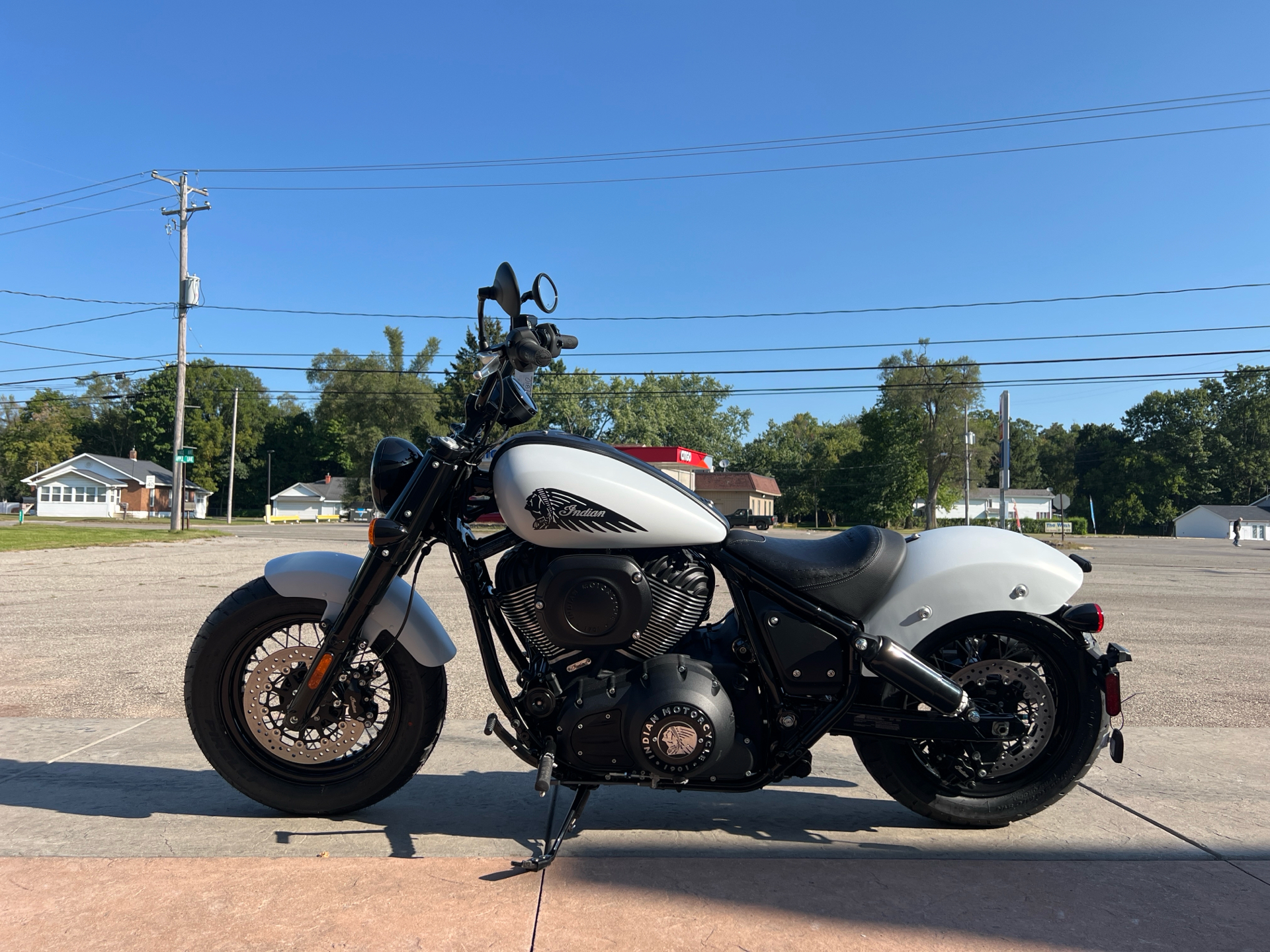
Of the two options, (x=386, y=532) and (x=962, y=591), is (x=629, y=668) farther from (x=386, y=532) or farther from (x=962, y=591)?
(x=962, y=591)

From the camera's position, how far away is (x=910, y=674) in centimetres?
271

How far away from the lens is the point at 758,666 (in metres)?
2.83

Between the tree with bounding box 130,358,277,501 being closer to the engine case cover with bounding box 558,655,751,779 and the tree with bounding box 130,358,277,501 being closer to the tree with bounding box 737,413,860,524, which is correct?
the tree with bounding box 737,413,860,524

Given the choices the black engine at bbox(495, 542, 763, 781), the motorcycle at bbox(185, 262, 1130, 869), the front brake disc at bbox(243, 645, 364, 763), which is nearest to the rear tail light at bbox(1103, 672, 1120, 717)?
the motorcycle at bbox(185, 262, 1130, 869)

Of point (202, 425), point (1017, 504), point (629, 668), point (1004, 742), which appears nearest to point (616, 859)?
point (629, 668)

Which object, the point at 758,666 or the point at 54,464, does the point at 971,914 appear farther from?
the point at 54,464

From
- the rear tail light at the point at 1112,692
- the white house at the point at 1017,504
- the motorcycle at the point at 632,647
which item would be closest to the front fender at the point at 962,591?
the motorcycle at the point at 632,647

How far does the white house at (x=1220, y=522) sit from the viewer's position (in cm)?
6606

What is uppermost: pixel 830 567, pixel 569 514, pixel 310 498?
pixel 569 514

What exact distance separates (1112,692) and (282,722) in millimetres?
2898

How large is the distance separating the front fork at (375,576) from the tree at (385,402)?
5913 cm

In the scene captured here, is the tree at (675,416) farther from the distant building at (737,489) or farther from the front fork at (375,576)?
the front fork at (375,576)

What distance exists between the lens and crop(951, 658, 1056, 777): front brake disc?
9.54 ft

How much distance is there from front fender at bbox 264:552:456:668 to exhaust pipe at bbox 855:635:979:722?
4.74ft
